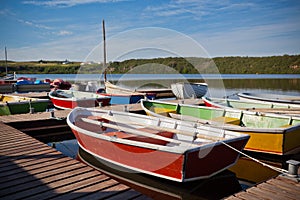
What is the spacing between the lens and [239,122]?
24.5 feet

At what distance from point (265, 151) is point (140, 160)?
11.1 feet

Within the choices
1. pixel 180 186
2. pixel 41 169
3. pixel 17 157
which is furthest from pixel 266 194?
pixel 17 157

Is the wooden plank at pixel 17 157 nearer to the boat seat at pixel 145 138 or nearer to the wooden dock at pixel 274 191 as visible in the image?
the boat seat at pixel 145 138

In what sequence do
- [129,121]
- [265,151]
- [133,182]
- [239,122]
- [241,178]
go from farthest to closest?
1. [239,122]
2. [129,121]
3. [265,151]
4. [241,178]
5. [133,182]

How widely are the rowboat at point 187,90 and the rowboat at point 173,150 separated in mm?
13101

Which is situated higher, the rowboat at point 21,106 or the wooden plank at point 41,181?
the rowboat at point 21,106

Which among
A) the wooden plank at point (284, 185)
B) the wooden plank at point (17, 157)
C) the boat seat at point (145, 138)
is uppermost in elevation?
the boat seat at point (145, 138)

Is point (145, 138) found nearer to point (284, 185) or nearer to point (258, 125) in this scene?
point (284, 185)

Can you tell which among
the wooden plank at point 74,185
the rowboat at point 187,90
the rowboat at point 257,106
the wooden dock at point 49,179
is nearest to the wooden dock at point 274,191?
the wooden dock at point 49,179

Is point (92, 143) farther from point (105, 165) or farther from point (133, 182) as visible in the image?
point (133, 182)

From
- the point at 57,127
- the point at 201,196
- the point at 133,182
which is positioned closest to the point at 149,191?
the point at 133,182

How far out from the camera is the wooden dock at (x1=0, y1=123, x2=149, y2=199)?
3.14 metres

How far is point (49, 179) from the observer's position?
140 inches

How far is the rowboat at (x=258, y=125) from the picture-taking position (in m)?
6.02
